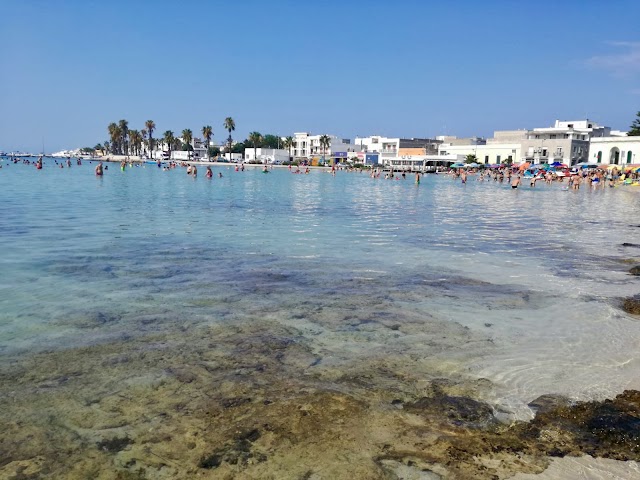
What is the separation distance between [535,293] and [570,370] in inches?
156

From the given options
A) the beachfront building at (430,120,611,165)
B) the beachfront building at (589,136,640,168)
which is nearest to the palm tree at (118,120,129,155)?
the beachfront building at (430,120,611,165)

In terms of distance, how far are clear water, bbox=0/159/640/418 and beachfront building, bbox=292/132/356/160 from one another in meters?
134

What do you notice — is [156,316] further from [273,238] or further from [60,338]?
[273,238]

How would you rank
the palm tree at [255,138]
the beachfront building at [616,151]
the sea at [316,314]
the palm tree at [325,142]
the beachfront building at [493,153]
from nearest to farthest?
the sea at [316,314] → the beachfront building at [616,151] → the beachfront building at [493,153] → the palm tree at [325,142] → the palm tree at [255,138]

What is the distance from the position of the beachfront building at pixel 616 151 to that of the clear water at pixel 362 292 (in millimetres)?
73868

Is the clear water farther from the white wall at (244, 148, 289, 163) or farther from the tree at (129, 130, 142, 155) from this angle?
the tree at (129, 130, 142, 155)

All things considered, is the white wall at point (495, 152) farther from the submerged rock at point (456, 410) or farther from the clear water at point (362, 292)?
the submerged rock at point (456, 410)

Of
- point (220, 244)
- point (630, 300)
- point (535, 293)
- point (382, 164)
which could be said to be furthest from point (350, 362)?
point (382, 164)

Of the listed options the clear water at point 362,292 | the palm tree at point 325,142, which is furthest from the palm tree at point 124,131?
the clear water at point 362,292

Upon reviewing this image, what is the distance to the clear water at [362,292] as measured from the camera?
638cm


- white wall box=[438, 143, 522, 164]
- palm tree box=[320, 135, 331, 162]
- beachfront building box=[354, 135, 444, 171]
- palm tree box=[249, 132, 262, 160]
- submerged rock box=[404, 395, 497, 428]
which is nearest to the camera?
submerged rock box=[404, 395, 497, 428]

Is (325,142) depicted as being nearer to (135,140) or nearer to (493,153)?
(493,153)

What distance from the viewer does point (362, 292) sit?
31.3 feet

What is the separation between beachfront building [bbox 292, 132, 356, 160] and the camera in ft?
495
